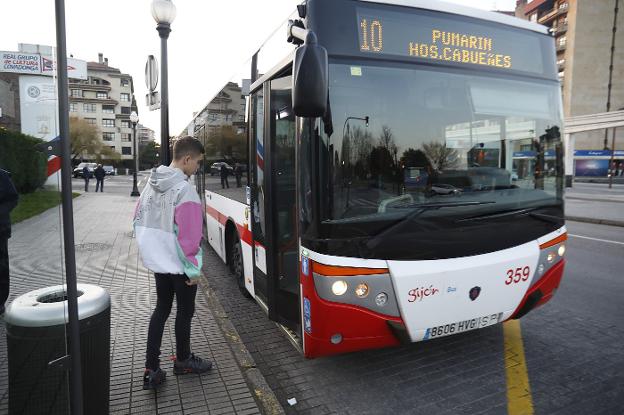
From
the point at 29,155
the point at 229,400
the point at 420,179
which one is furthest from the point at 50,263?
the point at 420,179

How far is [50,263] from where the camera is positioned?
2920 mm

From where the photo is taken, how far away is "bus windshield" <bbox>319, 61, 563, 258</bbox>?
10.6ft

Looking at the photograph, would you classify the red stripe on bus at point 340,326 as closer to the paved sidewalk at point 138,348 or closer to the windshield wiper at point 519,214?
the paved sidewalk at point 138,348

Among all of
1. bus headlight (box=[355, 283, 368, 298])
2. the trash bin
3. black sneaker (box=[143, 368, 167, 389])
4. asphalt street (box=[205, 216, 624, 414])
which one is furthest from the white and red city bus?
the trash bin

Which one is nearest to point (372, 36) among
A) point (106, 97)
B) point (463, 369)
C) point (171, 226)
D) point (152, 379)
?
point (171, 226)

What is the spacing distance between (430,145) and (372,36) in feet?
3.12

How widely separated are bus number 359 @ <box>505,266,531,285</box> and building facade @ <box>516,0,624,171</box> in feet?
231

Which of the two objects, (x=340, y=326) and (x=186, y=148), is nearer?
(x=340, y=326)

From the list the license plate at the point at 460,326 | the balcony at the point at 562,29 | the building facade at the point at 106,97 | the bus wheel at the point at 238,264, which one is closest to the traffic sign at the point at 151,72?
the building facade at the point at 106,97

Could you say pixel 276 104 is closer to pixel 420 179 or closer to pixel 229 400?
pixel 420 179

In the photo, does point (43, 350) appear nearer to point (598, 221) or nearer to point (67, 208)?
point (67, 208)

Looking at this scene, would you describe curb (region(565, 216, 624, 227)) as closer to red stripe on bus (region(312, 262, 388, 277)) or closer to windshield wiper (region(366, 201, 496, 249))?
windshield wiper (region(366, 201, 496, 249))

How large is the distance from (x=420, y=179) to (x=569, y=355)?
2365mm

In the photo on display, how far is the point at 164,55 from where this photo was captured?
7387mm
